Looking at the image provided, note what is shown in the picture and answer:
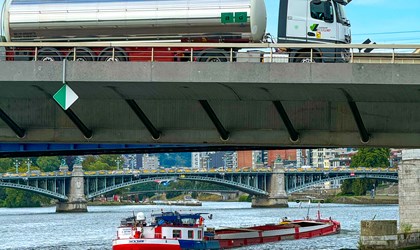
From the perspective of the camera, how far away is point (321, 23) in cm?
4384

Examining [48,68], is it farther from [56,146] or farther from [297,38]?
[56,146]

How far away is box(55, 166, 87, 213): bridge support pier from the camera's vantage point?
18012 cm

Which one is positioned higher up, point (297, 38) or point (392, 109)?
point (297, 38)

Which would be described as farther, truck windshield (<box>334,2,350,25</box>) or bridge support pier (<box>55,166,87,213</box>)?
bridge support pier (<box>55,166,87,213</box>)

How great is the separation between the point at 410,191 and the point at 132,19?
28528mm

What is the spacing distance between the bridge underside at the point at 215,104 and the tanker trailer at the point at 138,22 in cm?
410

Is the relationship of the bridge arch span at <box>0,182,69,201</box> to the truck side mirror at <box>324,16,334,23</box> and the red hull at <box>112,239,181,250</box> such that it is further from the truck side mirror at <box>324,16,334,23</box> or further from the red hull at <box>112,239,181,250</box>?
the truck side mirror at <box>324,16,334,23</box>

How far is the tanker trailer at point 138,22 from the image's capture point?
40.2 meters

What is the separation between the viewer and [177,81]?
105 feet

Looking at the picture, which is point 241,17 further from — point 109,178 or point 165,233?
point 109,178

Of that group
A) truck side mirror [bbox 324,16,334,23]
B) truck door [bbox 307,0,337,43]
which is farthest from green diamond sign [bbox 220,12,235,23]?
truck side mirror [bbox 324,16,334,23]

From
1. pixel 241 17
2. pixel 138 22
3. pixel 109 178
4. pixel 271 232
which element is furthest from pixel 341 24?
pixel 109 178

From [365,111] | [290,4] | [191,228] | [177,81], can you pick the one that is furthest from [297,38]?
[191,228]

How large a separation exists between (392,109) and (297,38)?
33.8ft
